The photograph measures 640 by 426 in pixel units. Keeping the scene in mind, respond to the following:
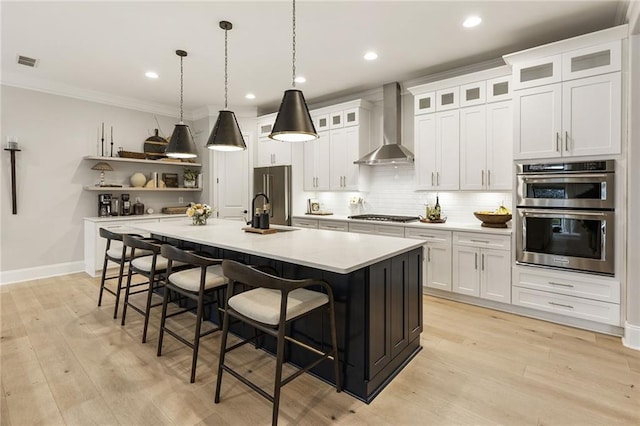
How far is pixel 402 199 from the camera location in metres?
5.01

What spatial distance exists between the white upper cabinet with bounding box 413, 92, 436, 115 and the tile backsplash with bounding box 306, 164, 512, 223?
0.82 m

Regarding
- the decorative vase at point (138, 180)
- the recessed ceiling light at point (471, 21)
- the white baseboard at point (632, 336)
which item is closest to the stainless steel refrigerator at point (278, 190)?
the decorative vase at point (138, 180)

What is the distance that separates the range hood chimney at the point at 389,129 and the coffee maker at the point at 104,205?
4090 millimetres

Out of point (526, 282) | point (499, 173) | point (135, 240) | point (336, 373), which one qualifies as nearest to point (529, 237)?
point (526, 282)

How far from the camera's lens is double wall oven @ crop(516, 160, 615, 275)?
2.95m

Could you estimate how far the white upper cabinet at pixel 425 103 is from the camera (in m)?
4.27

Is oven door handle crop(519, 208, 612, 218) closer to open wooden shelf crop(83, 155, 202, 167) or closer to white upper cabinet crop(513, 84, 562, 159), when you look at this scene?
white upper cabinet crop(513, 84, 562, 159)

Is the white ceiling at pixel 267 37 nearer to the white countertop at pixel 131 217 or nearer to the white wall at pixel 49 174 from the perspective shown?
the white wall at pixel 49 174

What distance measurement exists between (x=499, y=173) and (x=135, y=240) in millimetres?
3857

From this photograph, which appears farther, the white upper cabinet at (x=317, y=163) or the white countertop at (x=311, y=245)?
the white upper cabinet at (x=317, y=163)

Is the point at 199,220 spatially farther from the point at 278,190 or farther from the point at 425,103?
the point at 425,103

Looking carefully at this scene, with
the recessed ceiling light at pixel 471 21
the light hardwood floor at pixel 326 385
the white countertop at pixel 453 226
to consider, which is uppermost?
the recessed ceiling light at pixel 471 21

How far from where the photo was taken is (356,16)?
10.2 feet

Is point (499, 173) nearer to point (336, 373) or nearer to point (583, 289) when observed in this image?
point (583, 289)
